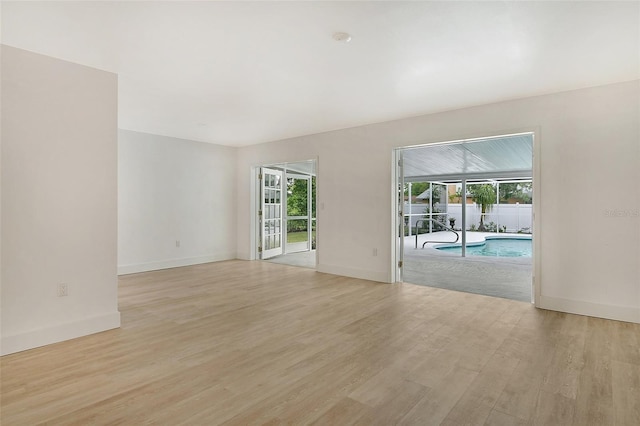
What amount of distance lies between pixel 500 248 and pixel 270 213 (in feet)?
25.2

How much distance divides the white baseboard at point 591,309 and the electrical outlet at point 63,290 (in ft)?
16.1

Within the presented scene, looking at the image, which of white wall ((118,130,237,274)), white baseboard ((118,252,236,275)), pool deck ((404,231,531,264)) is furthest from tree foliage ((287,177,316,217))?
pool deck ((404,231,531,264))

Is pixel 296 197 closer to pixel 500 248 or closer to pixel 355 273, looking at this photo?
pixel 355 273

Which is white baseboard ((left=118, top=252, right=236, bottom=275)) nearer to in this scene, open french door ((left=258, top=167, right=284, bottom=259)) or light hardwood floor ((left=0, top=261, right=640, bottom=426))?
open french door ((left=258, top=167, right=284, bottom=259))

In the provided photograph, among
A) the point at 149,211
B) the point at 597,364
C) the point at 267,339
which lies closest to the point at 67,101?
the point at 267,339

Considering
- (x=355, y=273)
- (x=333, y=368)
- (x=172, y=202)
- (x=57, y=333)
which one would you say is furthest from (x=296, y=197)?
(x=333, y=368)

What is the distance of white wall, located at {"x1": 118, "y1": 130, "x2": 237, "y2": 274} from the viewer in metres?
5.75

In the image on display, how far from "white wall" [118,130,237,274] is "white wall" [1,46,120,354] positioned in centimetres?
277

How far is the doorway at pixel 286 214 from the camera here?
7.36 m

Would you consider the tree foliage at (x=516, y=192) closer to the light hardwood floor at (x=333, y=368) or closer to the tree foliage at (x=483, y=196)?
the tree foliage at (x=483, y=196)

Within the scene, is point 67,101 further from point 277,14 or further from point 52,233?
point 277,14

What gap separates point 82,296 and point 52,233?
2.05ft

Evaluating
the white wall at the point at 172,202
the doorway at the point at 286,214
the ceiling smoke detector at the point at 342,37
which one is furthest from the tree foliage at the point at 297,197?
the ceiling smoke detector at the point at 342,37

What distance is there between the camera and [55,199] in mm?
2902
